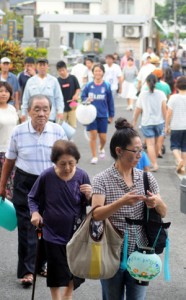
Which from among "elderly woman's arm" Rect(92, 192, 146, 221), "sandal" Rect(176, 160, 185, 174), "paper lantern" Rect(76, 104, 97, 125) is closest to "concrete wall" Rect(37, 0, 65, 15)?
"paper lantern" Rect(76, 104, 97, 125)

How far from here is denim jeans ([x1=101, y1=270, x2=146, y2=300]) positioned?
16.9 feet

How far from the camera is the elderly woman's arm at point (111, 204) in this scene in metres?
4.75

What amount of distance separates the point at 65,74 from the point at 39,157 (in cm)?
763

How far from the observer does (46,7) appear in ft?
363

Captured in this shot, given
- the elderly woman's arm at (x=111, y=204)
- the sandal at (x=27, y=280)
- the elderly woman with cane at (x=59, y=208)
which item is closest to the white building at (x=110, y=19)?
the sandal at (x=27, y=280)

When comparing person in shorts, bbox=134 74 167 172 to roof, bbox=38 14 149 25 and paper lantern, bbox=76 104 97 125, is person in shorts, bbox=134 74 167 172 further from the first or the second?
roof, bbox=38 14 149 25

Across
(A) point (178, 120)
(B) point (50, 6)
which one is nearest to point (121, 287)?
(A) point (178, 120)

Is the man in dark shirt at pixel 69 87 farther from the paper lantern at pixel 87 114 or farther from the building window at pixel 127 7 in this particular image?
the building window at pixel 127 7

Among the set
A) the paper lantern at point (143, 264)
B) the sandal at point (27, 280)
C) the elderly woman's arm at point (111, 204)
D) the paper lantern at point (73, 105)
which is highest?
the elderly woman's arm at point (111, 204)

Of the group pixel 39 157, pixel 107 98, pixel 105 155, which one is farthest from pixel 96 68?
pixel 39 157

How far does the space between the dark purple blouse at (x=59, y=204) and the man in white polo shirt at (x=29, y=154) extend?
34.7 inches

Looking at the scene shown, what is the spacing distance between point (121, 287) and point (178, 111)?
25.8 ft

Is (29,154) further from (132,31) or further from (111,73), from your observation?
(132,31)

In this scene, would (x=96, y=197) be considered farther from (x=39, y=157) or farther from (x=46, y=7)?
(x=46, y=7)
